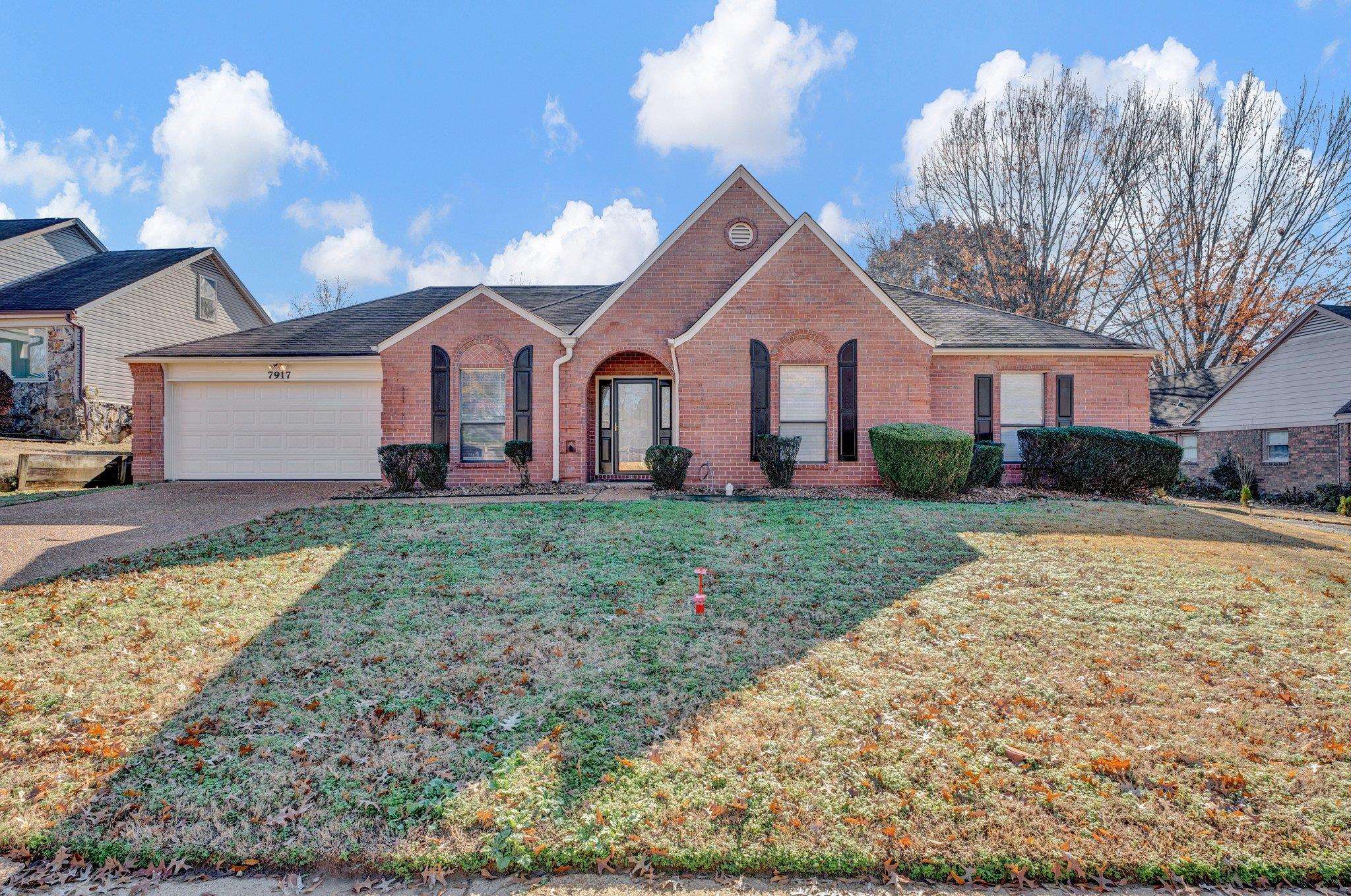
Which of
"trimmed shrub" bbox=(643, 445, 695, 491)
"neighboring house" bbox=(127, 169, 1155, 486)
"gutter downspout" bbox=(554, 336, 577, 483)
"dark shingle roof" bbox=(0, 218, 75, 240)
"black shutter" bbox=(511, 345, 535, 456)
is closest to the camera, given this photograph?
"trimmed shrub" bbox=(643, 445, 695, 491)

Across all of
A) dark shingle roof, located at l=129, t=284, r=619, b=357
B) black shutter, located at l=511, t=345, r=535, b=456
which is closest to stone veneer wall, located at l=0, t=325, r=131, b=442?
dark shingle roof, located at l=129, t=284, r=619, b=357

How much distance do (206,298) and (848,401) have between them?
2329cm

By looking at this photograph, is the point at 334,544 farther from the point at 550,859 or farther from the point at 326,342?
the point at 326,342

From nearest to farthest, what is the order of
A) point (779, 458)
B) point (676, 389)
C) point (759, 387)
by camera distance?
point (779, 458) → point (759, 387) → point (676, 389)

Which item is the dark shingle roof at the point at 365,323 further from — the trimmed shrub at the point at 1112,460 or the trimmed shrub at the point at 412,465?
the trimmed shrub at the point at 1112,460

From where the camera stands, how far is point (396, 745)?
12.5ft

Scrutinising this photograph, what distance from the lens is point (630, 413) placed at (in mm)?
14938

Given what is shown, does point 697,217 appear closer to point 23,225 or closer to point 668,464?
point 668,464

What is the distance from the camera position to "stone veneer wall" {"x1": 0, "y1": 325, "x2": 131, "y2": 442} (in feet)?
60.1

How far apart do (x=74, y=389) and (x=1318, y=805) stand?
25537 millimetres

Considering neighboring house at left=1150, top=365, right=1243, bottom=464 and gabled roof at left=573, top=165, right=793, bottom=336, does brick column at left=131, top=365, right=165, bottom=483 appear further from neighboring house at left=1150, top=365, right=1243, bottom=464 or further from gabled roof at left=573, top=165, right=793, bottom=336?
neighboring house at left=1150, top=365, right=1243, bottom=464

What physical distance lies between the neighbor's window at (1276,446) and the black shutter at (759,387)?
59.3 feet

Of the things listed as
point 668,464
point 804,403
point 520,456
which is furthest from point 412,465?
point 804,403

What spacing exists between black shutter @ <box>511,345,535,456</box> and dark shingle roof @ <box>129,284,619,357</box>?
981 millimetres
